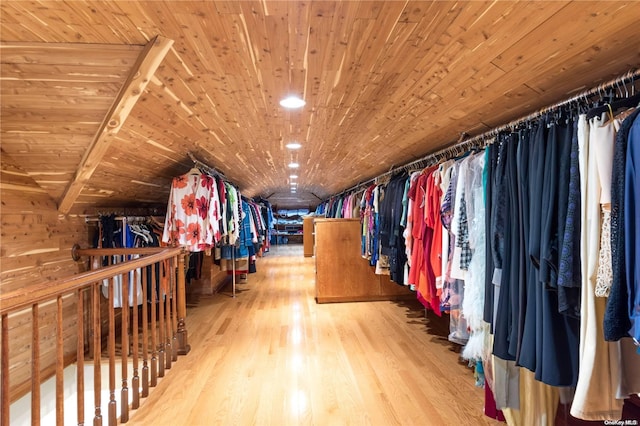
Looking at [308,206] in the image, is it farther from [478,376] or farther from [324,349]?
[478,376]

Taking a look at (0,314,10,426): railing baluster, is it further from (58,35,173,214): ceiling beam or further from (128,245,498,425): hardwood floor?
(58,35,173,214): ceiling beam

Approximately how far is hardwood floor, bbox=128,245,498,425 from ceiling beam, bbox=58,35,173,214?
1.65m

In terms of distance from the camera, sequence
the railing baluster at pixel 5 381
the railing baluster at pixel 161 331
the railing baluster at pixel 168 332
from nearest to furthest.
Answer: the railing baluster at pixel 5 381 < the railing baluster at pixel 161 331 < the railing baluster at pixel 168 332

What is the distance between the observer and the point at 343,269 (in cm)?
493

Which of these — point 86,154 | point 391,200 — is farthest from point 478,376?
point 86,154

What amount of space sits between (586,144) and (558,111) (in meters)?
0.43

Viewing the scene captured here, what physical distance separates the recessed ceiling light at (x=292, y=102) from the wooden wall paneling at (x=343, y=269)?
2.46 metres

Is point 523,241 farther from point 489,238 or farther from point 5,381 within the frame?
→ point 5,381

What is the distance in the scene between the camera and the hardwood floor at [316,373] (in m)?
2.21

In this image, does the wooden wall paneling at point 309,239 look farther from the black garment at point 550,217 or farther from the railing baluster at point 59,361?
the black garment at point 550,217

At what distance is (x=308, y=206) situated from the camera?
16.8 meters

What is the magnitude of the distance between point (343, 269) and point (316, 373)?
224 cm

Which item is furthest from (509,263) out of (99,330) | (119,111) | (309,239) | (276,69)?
(309,239)

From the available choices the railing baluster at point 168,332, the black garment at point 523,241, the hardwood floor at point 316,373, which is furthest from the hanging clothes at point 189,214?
the black garment at point 523,241
